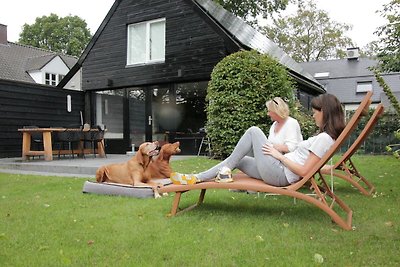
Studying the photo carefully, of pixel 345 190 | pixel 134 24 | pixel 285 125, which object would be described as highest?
pixel 134 24

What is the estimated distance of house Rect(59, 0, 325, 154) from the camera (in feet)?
40.5

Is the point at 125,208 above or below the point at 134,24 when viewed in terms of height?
below

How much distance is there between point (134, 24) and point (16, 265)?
41.1 feet

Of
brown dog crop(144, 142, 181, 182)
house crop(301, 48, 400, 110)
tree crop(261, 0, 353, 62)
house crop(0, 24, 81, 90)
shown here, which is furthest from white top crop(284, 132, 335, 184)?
tree crop(261, 0, 353, 62)

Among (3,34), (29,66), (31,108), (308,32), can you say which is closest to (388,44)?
(31,108)

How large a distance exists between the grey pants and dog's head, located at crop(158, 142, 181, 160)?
60.4 inches

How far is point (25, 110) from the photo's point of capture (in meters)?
12.6

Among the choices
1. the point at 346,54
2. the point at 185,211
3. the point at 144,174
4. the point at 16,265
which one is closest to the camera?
the point at 16,265

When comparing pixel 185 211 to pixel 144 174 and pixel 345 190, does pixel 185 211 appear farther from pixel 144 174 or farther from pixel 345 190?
pixel 345 190

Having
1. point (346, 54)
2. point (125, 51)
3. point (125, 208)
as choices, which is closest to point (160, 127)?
A: point (125, 51)

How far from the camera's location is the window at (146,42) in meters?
13.5

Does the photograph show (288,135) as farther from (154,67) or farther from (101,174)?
(154,67)

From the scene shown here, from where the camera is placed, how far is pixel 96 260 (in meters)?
2.72

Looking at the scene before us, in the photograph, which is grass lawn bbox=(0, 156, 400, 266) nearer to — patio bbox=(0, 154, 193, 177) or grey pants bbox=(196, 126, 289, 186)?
grey pants bbox=(196, 126, 289, 186)
